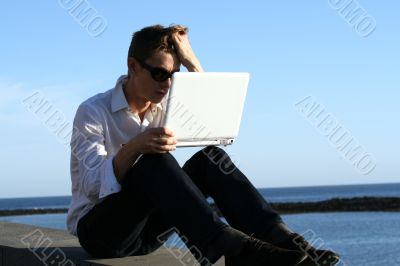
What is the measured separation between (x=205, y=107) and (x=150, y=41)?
0.38 metres

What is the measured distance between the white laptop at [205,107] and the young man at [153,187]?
90 mm

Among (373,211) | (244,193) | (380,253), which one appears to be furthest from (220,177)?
(373,211)

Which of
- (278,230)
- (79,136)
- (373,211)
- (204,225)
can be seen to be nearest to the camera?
(204,225)

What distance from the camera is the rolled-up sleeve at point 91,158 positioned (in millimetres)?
2652

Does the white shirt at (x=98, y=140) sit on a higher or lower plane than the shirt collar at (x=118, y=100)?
lower

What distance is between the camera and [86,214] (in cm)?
280

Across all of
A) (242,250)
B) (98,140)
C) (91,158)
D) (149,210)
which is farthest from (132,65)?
(242,250)

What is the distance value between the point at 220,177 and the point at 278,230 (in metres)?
0.32

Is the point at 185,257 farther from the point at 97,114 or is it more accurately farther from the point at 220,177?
the point at 97,114

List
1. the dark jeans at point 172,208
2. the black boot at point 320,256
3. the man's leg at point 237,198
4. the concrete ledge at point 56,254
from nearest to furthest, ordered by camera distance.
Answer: the black boot at point 320,256
the dark jeans at point 172,208
the man's leg at point 237,198
the concrete ledge at point 56,254

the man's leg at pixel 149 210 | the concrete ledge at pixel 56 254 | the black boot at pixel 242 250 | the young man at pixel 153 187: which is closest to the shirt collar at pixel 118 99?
the young man at pixel 153 187

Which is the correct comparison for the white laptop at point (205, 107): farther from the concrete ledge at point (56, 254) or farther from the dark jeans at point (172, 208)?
the concrete ledge at point (56, 254)

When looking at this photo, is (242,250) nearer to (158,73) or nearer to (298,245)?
(298,245)

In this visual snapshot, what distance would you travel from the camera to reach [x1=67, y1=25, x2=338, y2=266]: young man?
2.49 metres
